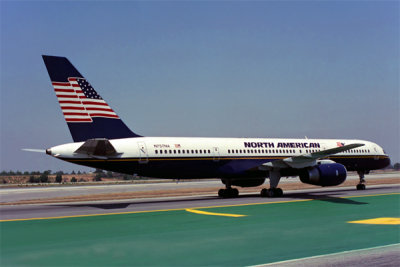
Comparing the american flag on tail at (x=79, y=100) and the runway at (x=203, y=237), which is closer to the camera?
the runway at (x=203, y=237)

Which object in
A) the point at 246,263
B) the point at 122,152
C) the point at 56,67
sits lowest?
the point at 246,263

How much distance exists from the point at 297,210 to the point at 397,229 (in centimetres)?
609

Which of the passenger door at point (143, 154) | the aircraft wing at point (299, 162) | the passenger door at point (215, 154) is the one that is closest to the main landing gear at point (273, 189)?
the aircraft wing at point (299, 162)

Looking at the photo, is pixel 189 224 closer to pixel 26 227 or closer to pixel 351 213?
pixel 26 227

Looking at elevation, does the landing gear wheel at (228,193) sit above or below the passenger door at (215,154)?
below

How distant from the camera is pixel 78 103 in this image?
2277cm

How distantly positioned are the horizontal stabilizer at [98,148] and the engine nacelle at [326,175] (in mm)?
12119

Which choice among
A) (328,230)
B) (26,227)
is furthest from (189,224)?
(26,227)

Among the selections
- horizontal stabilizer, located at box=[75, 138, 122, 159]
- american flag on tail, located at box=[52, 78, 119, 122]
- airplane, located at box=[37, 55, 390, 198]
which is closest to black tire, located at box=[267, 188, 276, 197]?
airplane, located at box=[37, 55, 390, 198]

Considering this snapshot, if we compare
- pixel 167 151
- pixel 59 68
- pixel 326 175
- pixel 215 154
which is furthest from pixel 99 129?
pixel 326 175

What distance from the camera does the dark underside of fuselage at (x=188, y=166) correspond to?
2275 cm

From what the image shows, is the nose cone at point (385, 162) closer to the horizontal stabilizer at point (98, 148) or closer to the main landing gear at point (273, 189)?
the main landing gear at point (273, 189)

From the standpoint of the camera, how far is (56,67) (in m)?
22.5

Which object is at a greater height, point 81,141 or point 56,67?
point 56,67
